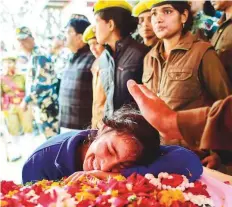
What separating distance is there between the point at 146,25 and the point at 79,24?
0.46 meters

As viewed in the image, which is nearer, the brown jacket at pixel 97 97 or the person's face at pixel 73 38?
the brown jacket at pixel 97 97

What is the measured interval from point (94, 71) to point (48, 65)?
1.18 ft

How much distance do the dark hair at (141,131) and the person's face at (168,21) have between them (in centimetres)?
52

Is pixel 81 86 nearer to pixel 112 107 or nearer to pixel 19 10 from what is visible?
pixel 112 107

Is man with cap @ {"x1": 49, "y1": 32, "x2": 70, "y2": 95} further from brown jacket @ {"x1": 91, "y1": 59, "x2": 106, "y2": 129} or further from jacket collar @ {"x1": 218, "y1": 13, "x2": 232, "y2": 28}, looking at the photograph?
jacket collar @ {"x1": 218, "y1": 13, "x2": 232, "y2": 28}

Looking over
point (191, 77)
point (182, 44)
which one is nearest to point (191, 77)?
point (191, 77)

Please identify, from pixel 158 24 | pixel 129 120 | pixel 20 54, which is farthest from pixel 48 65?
pixel 129 120

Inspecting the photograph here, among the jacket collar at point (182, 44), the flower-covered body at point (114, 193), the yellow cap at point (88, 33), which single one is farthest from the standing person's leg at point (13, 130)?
the flower-covered body at point (114, 193)

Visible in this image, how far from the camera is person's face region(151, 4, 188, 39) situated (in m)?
1.25

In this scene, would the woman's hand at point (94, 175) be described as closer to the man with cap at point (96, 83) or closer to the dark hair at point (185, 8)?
the dark hair at point (185, 8)

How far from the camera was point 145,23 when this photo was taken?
1431mm

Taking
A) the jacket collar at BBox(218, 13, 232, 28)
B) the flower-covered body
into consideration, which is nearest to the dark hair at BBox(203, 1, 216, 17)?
the jacket collar at BBox(218, 13, 232, 28)

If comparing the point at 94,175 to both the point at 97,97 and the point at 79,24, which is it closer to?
the point at 97,97

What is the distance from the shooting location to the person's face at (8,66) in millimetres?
2067
